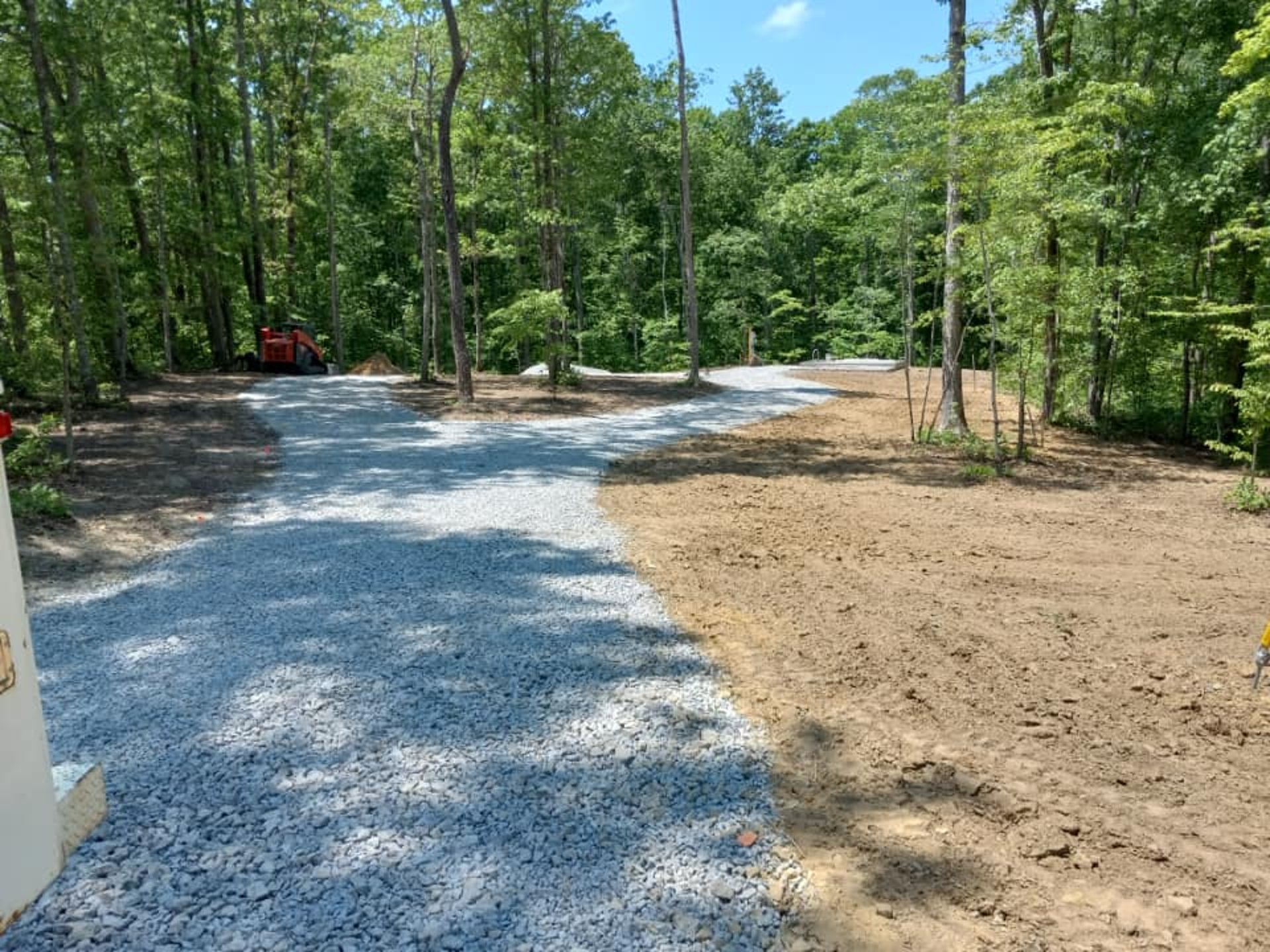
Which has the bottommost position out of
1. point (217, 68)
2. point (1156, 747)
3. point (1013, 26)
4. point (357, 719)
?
point (1156, 747)

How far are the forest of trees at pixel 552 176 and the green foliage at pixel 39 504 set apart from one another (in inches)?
65.9

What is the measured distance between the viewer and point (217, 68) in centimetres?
1908

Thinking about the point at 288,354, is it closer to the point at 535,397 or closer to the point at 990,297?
the point at 535,397

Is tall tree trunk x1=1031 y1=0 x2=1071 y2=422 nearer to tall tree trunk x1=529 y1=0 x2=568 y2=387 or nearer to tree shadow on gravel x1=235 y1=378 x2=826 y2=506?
tree shadow on gravel x1=235 y1=378 x2=826 y2=506

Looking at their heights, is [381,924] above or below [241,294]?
below

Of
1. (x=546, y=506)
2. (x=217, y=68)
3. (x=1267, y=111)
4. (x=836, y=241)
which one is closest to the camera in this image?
(x=546, y=506)

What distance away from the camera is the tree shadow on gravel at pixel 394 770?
2.15 metres

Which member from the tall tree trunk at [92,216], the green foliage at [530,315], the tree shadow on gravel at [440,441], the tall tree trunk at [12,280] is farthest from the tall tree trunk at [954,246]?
the tall tree trunk at [12,280]

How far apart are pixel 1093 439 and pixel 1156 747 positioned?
37.5ft

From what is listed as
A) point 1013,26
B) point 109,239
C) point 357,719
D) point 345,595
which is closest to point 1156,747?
point 357,719

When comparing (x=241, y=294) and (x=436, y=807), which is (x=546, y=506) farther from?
(x=241, y=294)

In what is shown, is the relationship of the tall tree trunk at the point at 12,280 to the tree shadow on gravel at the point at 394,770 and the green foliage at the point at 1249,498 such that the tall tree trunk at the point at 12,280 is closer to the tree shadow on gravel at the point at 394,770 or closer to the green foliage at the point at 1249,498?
→ the tree shadow on gravel at the point at 394,770

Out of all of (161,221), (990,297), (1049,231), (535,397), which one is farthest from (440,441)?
(161,221)

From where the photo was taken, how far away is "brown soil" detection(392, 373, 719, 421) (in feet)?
42.1
